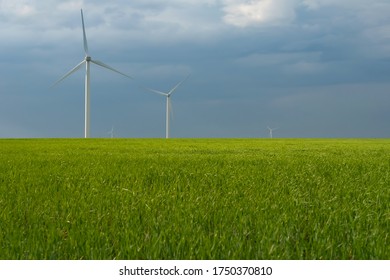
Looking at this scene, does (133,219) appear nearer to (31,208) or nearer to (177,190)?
(31,208)

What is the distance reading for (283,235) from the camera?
4176 millimetres

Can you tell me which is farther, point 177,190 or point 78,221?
point 177,190

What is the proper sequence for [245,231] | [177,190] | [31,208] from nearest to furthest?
1. [245,231]
2. [31,208]
3. [177,190]

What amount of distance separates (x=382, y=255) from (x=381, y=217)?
1.69 meters

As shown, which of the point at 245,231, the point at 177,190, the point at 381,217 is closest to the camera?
the point at 245,231

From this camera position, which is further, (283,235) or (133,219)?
(133,219)

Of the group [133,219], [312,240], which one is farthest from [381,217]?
[133,219]

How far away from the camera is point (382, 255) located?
11.8 feet

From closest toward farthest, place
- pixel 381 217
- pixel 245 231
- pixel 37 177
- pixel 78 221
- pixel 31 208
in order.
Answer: pixel 245 231
pixel 78 221
pixel 381 217
pixel 31 208
pixel 37 177

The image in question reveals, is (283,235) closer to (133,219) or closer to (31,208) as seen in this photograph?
(133,219)
